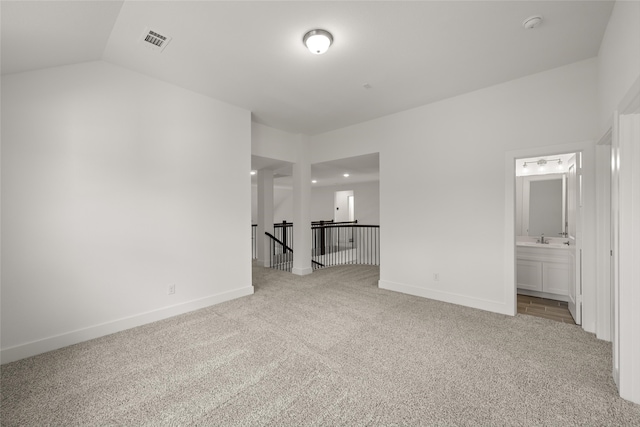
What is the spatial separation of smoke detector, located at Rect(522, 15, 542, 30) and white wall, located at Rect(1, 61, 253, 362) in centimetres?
365

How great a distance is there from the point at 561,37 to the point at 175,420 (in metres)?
4.48


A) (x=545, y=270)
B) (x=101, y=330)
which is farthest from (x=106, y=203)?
(x=545, y=270)

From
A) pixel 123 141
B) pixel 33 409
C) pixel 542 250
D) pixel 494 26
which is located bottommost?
pixel 33 409

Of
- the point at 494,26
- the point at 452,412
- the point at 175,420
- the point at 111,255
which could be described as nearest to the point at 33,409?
the point at 175,420

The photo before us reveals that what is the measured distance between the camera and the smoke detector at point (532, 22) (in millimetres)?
2250

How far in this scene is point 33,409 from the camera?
180 centimetres

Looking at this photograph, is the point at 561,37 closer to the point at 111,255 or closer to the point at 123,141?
the point at 123,141

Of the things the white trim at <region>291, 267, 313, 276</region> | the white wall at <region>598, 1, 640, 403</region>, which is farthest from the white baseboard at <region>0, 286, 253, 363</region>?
the white wall at <region>598, 1, 640, 403</region>

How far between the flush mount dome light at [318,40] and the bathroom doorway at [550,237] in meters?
2.84

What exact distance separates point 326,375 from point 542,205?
513cm

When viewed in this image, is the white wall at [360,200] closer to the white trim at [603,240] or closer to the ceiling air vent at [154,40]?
the white trim at [603,240]

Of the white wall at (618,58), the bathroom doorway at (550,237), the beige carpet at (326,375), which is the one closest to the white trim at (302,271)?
the beige carpet at (326,375)

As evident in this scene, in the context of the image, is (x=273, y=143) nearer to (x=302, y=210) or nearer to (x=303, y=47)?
(x=302, y=210)

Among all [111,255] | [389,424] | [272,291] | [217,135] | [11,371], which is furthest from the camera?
[272,291]
